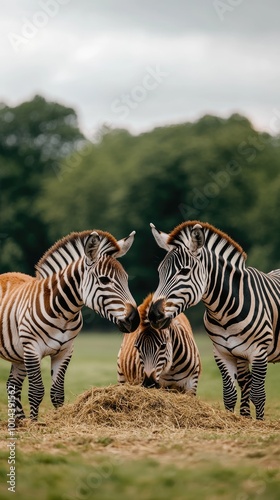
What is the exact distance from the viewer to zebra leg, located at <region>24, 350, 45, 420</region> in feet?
41.1

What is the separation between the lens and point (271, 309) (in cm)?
1293

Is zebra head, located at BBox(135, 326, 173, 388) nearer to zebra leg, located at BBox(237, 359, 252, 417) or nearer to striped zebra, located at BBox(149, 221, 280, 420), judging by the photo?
striped zebra, located at BBox(149, 221, 280, 420)

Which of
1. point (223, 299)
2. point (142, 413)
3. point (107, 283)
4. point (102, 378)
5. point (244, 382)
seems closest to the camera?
point (142, 413)

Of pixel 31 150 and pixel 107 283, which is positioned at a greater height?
pixel 31 150

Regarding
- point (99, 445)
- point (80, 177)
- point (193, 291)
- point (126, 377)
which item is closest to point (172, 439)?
point (99, 445)

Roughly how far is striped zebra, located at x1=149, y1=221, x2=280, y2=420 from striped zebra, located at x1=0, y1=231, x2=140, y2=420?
56 centimetres

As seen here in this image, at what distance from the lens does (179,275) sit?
12.3 meters

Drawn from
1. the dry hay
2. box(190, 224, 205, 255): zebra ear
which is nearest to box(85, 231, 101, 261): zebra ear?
box(190, 224, 205, 255): zebra ear

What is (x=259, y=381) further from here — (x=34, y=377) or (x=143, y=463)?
(x=143, y=463)

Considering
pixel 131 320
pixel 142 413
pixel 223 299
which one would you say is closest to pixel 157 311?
pixel 131 320

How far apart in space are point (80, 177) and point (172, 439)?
6312cm

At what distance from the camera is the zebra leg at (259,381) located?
12462mm

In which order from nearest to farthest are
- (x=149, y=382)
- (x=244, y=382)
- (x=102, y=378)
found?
1. (x=149, y=382)
2. (x=244, y=382)
3. (x=102, y=378)

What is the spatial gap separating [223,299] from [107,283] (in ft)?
5.57
